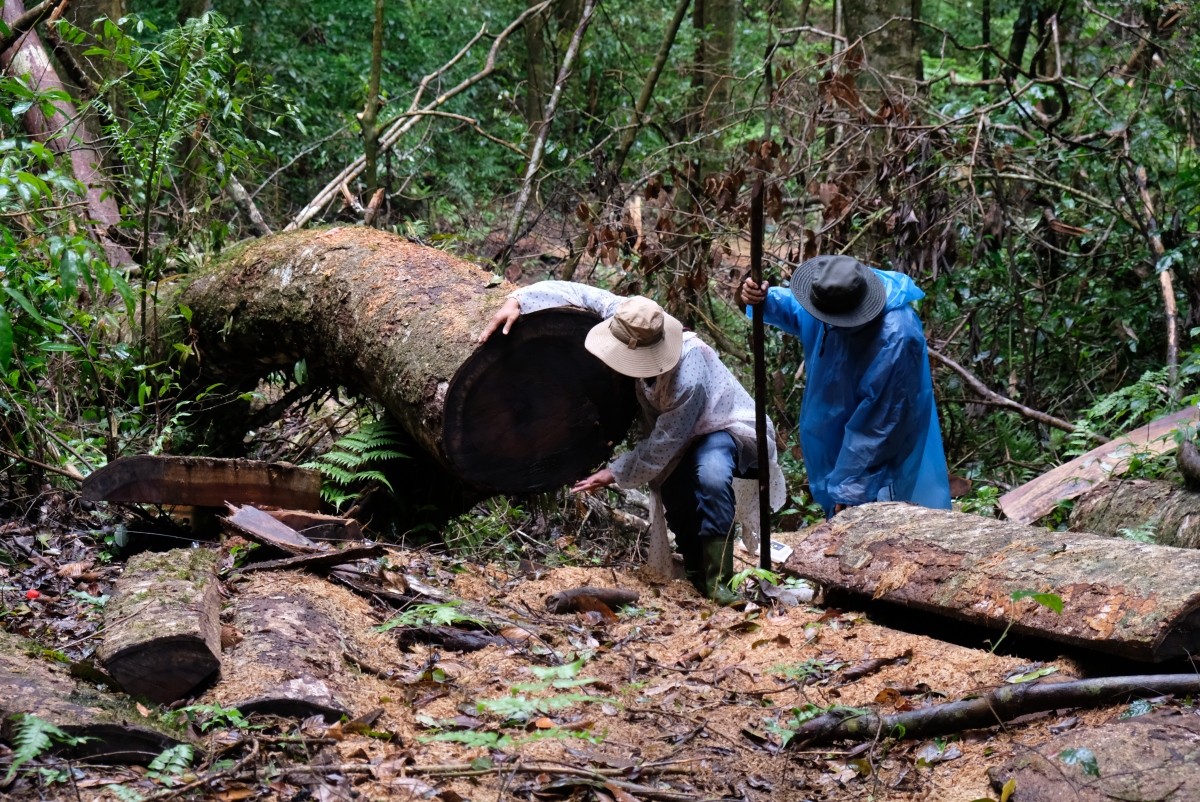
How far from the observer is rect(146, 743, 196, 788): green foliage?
85.1 inches

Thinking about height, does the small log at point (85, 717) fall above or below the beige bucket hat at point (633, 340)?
below

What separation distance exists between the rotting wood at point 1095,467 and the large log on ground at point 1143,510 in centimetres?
21

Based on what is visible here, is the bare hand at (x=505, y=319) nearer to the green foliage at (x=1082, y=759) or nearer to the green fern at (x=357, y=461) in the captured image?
the green fern at (x=357, y=461)

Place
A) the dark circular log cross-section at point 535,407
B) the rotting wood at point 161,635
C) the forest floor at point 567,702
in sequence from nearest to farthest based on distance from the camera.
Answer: the forest floor at point 567,702
the rotting wood at point 161,635
the dark circular log cross-section at point 535,407

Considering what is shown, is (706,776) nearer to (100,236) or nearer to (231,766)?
(231,766)

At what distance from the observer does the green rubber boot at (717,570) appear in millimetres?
4598

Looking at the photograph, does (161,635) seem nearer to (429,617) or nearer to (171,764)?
(171,764)

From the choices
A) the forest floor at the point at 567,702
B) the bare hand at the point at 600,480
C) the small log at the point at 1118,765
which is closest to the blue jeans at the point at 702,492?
the bare hand at the point at 600,480

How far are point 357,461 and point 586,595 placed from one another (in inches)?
53.2

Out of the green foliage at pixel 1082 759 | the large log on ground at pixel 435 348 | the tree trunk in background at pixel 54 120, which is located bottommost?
the green foliage at pixel 1082 759

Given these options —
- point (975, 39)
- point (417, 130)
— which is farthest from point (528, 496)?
point (975, 39)

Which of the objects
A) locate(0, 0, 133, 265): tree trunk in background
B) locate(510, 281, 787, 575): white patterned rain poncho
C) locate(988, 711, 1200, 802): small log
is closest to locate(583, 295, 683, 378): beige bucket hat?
locate(510, 281, 787, 575): white patterned rain poncho

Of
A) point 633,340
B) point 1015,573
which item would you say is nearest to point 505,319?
point 633,340

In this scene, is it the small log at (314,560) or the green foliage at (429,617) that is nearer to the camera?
the green foliage at (429,617)
